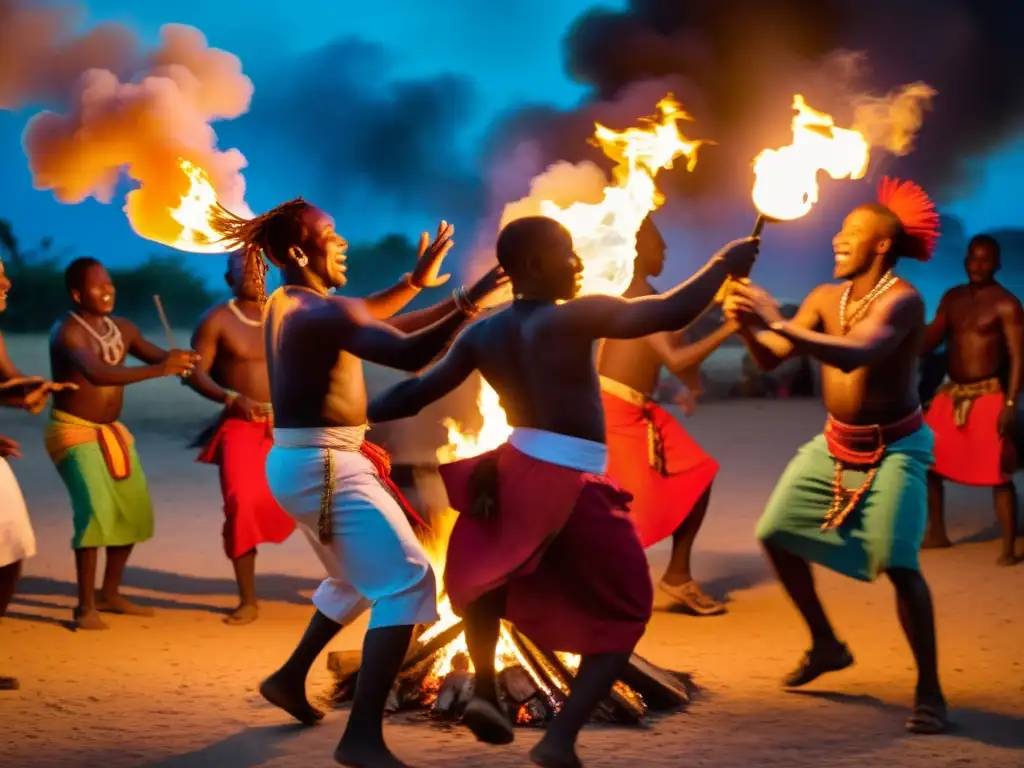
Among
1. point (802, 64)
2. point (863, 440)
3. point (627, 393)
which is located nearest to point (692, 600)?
point (627, 393)

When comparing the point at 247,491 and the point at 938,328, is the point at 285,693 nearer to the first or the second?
the point at 247,491

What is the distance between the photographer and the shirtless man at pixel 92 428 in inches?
261

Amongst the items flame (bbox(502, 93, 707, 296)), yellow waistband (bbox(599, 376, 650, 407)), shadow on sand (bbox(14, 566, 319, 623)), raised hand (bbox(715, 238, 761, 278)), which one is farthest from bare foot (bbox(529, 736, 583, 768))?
shadow on sand (bbox(14, 566, 319, 623))

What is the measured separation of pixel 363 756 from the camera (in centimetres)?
409

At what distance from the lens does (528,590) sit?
4148 mm

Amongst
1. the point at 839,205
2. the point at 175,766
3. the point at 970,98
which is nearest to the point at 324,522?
the point at 175,766

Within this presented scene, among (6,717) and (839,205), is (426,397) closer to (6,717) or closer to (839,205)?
(6,717)

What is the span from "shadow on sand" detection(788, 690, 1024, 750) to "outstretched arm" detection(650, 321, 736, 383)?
190cm

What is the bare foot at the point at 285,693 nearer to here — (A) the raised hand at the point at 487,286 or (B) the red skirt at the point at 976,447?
(A) the raised hand at the point at 487,286

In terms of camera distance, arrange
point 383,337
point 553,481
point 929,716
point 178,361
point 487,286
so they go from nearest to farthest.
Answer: point 553,481, point 383,337, point 487,286, point 929,716, point 178,361

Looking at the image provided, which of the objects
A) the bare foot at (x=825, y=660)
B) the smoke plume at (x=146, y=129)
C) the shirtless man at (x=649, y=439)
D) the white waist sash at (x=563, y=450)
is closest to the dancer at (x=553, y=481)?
the white waist sash at (x=563, y=450)

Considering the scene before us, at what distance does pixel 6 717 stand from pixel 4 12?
27.6 feet

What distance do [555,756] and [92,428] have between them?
3.83 metres

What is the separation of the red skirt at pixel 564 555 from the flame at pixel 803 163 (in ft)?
3.67
